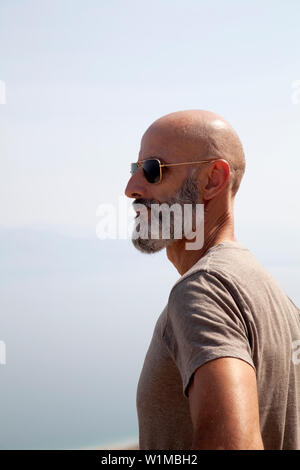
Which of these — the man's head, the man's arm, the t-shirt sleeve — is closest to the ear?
the man's head

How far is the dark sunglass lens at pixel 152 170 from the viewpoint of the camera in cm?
303

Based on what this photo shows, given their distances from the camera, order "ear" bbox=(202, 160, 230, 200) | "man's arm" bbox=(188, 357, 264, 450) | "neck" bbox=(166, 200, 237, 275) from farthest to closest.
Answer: "ear" bbox=(202, 160, 230, 200) < "neck" bbox=(166, 200, 237, 275) < "man's arm" bbox=(188, 357, 264, 450)

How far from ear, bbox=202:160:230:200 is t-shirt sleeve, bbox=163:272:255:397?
92 centimetres

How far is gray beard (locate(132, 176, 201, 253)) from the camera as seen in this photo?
2.96m

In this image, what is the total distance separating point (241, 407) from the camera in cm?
174

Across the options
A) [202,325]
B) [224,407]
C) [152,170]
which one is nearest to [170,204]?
[152,170]

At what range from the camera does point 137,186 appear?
125 inches

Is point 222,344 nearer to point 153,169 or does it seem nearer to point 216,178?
point 216,178

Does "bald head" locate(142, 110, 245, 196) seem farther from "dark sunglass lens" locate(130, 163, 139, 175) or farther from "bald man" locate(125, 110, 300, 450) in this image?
"dark sunglass lens" locate(130, 163, 139, 175)

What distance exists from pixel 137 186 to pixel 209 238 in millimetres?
576

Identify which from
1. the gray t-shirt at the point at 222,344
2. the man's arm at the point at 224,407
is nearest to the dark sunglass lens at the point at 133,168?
the gray t-shirt at the point at 222,344

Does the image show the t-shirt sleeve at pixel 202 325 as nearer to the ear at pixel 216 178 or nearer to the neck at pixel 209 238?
the neck at pixel 209 238

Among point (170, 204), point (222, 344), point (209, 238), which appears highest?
point (170, 204)
